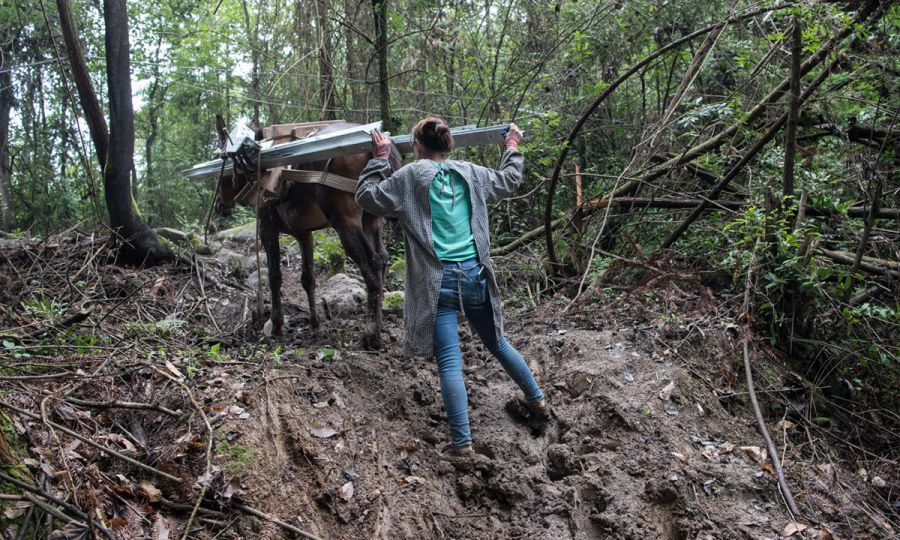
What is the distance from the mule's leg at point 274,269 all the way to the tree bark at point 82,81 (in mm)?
2406

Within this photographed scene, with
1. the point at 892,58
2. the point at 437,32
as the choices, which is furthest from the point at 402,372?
the point at 437,32

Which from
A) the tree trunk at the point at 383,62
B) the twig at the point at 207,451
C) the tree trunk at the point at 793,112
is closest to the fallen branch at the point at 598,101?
the tree trunk at the point at 793,112

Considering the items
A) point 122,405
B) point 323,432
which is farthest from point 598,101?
point 122,405

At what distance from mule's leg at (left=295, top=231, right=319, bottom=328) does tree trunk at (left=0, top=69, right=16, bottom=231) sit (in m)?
8.26

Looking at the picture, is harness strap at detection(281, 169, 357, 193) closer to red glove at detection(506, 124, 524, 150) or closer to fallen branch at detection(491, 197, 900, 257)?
red glove at detection(506, 124, 524, 150)

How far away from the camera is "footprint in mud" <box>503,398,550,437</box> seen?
432 centimetres

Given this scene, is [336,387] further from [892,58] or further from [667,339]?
[892,58]

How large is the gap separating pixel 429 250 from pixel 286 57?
6.70 meters

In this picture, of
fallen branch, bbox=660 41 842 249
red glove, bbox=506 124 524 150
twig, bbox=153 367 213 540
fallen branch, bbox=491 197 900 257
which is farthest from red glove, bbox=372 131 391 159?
fallen branch, bbox=660 41 842 249

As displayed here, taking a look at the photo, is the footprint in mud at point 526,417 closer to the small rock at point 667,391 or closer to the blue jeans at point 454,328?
the blue jeans at point 454,328

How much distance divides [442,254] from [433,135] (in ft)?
2.40

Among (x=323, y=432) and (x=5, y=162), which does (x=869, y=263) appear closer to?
(x=323, y=432)

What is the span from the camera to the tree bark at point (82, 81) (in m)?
6.40

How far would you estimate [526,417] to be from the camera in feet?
14.5
